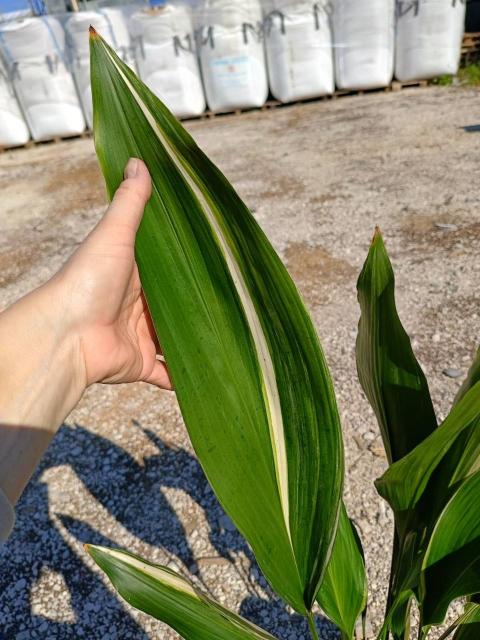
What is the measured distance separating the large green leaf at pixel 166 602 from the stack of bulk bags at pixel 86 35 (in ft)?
16.1

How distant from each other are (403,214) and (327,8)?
3.02m

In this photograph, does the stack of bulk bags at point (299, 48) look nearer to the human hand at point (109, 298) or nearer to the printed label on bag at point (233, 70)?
the printed label on bag at point (233, 70)

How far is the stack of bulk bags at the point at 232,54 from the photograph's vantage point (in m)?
4.51

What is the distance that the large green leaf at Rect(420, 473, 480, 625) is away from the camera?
0.42 meters

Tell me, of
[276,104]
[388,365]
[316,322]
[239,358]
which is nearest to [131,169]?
[239,358]

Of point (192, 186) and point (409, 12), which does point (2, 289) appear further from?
point (409, 12)

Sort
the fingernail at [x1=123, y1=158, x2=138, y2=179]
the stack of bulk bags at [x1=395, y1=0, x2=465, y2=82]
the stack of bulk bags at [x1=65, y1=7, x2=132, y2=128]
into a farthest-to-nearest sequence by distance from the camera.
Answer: the stack of bulk bags at [x1=65, y1=7, x2=132, y2=128]
the stack of bulk bags at [x1=395, y1=0, x2=465, y2=82]
the fingernail at [x1=123, y1=158, x2=138, y2=179]

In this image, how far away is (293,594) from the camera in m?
0.50

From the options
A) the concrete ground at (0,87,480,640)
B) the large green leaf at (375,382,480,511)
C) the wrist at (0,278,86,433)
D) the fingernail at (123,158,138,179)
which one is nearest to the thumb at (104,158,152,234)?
the fingernail at (123,158,138,179)

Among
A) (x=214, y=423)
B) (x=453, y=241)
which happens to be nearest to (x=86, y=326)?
(x=214, y=423)

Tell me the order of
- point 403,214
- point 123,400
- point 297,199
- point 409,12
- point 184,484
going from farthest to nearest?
1. point 409,12
2. point 297,199
3. point 403,214
4. point 123,400
5. point 184,484

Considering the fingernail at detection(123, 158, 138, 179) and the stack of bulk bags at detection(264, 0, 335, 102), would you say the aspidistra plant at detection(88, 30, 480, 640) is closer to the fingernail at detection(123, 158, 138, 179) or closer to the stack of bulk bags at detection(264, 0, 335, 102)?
the fingernail at detection(123, 158, 138, 179)

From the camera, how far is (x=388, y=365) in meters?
0.52

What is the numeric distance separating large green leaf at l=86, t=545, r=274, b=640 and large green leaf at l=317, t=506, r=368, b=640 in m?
0.13
